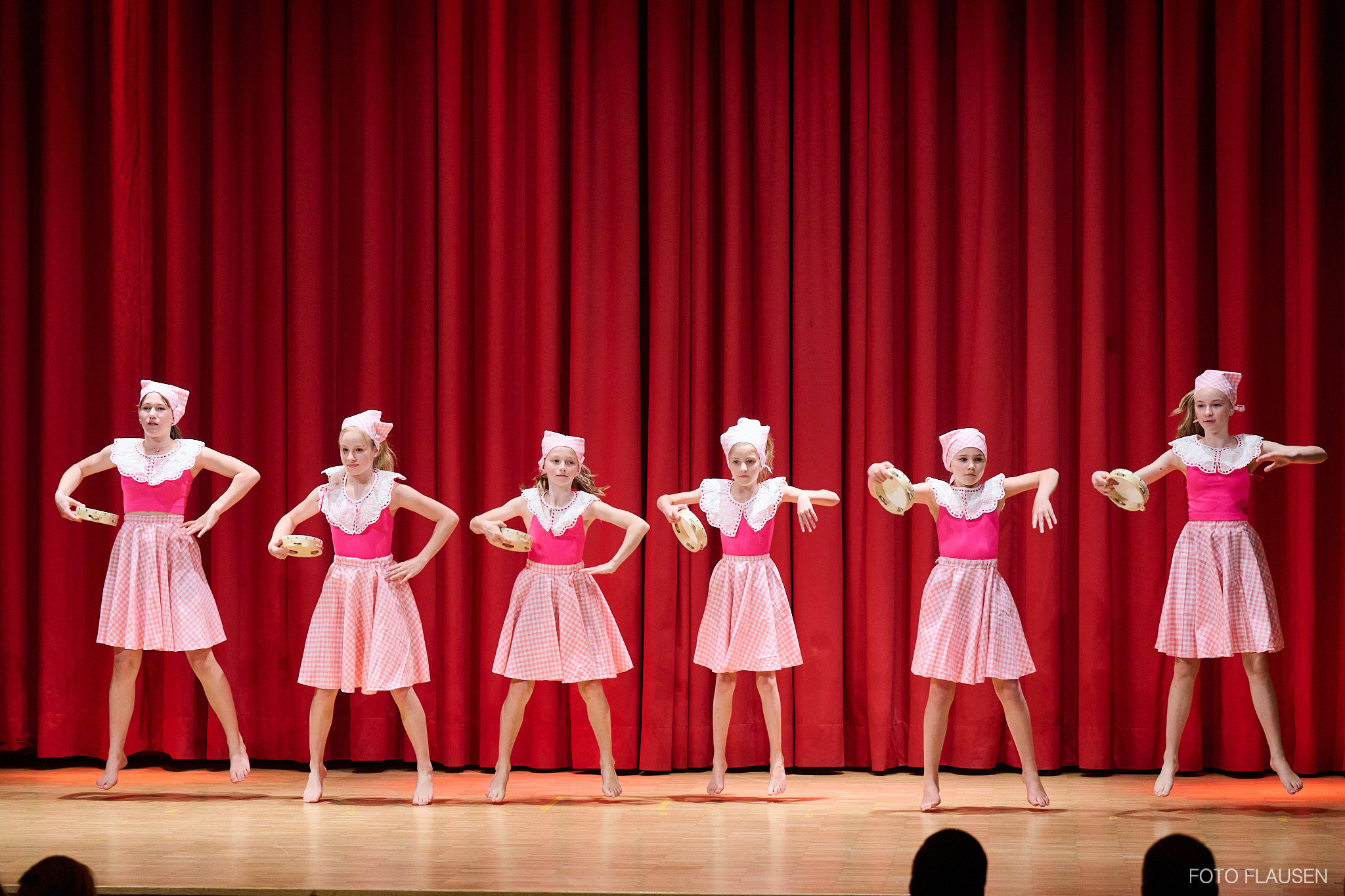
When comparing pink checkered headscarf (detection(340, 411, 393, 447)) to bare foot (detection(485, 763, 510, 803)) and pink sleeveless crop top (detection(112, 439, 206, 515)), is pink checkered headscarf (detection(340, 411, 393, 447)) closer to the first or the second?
pink sleeveless crop top (detection(112, 439, 206, 515))

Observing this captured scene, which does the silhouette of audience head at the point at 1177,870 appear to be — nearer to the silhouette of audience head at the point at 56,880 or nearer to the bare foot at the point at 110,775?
the silhouette of audience head at the point at 56,880

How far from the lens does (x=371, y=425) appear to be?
4.96 meters

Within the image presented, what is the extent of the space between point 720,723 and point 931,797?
0.81 m

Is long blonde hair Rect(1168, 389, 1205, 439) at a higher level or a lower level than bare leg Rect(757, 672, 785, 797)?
higher

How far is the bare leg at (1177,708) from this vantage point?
4.85 m

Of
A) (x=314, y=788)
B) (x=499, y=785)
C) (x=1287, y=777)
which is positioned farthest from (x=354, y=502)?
(x=1287, y=777)

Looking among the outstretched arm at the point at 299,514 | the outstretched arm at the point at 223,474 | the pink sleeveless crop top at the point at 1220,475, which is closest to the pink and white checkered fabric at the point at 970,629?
the pink sleeveless crop top at the point at 1220,475

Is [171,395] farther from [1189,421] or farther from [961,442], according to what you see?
[1189,421]

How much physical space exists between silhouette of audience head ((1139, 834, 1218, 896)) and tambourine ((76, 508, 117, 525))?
403cm

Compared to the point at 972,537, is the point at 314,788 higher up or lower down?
lower down

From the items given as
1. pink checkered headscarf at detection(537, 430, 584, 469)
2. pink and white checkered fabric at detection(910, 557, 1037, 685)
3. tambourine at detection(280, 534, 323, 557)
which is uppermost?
pink checkered headscarf at detection(537, 430, 584, 469)

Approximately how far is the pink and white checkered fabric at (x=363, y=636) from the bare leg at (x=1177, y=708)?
8.82ft

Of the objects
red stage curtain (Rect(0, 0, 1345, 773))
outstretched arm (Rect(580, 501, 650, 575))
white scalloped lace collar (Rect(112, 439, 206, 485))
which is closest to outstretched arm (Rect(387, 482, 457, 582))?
outstretched arm (Rect(580, 501, 650, 575))

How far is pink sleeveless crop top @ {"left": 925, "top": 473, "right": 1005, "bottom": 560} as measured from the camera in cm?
472
